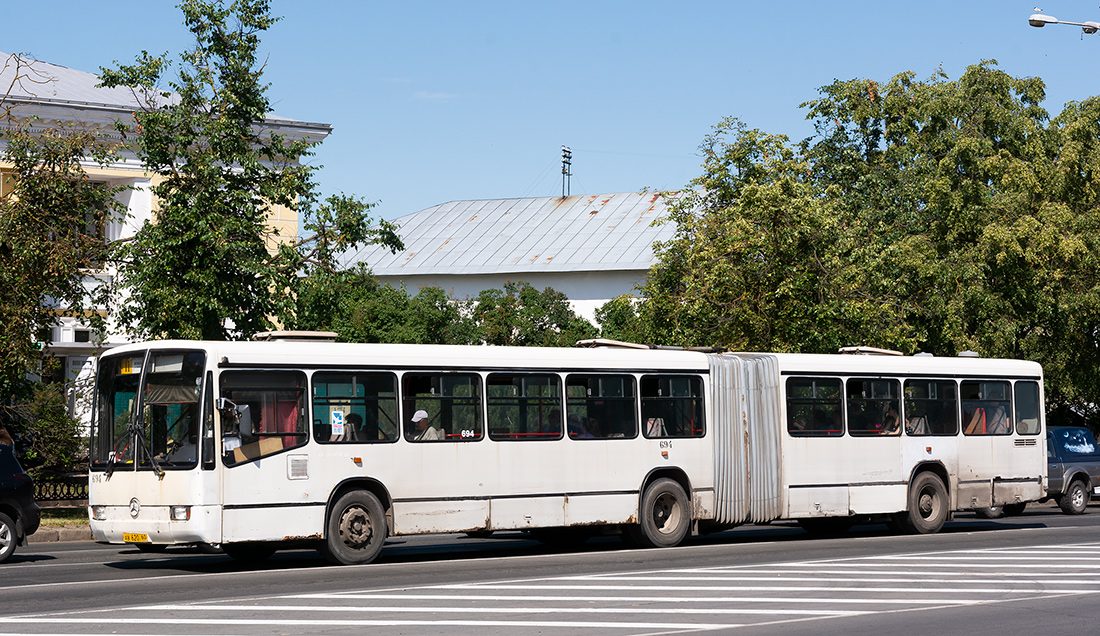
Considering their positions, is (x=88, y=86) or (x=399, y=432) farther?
(x=88, y=86)

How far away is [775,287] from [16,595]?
20.3 metres

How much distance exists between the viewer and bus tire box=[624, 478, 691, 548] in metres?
18.6

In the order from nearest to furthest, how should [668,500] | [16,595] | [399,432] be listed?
[16,595] → [399,432] → [668,500]

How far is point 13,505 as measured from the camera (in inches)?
663

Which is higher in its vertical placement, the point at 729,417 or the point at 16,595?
the point at 729,417

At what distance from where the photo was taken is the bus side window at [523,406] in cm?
1733

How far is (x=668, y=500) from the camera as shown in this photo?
19.1 m

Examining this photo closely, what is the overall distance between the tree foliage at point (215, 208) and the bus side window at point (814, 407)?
8.35 meters

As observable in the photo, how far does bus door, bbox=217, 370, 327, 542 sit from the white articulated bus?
22 mm

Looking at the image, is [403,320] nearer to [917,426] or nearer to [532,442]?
[917,426]

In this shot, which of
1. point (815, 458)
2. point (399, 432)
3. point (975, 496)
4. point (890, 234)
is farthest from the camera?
point (890, 234)

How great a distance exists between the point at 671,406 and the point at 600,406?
4.46ft

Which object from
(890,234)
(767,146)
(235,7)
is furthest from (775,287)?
(235,7)

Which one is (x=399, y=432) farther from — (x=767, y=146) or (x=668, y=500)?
(x=767, y=146)
